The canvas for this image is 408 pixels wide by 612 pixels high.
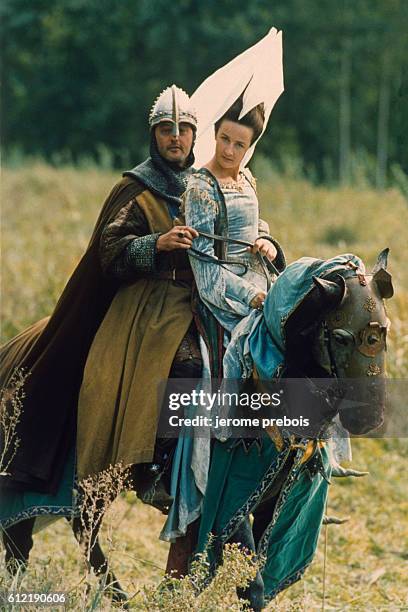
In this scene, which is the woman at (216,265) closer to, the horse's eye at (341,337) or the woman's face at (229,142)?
the woman's face at (229,142)

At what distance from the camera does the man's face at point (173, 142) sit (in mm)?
5516

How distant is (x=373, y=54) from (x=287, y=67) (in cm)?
226

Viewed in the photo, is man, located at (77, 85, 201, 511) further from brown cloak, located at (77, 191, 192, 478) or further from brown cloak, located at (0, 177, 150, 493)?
brown cloak, located at (0, 177, 150, 493)

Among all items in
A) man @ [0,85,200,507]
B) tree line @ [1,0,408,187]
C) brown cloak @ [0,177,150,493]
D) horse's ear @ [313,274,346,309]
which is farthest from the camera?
tree line @ [1,0,408,187]

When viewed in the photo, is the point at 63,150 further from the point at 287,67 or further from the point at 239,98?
the point at 239,98

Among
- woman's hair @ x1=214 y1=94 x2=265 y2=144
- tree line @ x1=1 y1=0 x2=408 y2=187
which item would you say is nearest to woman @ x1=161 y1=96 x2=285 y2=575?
woman's hair @ x1=214 y1=94 x2=265 y2=144

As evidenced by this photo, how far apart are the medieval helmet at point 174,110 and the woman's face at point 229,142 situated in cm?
21

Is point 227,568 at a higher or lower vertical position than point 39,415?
lower

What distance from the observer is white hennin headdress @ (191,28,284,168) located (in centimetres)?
538

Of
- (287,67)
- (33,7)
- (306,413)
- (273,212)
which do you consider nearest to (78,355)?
(306,413)

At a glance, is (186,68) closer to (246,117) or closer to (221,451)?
(246,117)

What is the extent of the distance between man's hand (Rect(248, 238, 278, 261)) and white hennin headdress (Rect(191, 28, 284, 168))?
317 mm

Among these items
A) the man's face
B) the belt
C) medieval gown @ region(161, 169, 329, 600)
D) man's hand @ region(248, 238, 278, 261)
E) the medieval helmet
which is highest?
the medieval helmet

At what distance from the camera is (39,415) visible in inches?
229
